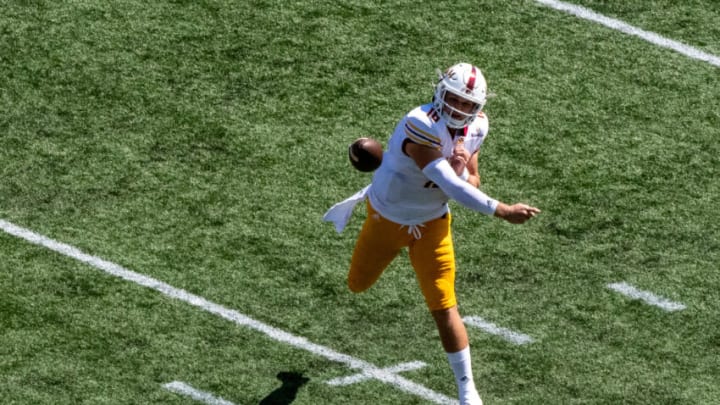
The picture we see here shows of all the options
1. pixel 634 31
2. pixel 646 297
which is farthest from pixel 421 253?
pixel 634 31

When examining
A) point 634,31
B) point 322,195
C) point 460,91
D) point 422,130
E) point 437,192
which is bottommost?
point 322,195

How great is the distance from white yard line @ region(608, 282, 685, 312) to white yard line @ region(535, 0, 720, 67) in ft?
10.1

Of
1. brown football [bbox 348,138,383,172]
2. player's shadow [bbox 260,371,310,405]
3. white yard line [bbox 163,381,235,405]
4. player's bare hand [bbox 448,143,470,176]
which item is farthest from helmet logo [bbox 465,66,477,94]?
white yard line [bbox 163,381,235,405]

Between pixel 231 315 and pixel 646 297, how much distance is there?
255cm

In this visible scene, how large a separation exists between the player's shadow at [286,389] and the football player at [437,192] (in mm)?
799

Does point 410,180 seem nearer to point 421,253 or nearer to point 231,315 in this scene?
point 421,253

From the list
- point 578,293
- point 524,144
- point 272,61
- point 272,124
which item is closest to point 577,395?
point 578,293

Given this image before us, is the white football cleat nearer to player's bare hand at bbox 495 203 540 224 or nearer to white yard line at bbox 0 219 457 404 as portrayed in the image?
white yard line at bbox 0 219 457 404

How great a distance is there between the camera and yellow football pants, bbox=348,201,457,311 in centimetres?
824

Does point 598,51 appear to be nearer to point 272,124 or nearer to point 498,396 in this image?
point 272,124

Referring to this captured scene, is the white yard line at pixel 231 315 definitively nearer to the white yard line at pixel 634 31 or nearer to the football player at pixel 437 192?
the football player at pixel 437 192

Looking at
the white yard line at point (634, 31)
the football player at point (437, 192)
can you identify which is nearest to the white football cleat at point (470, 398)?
the football player at point (437, 192)

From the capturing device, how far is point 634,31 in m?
12.4

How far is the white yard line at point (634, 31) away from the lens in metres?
12.1
